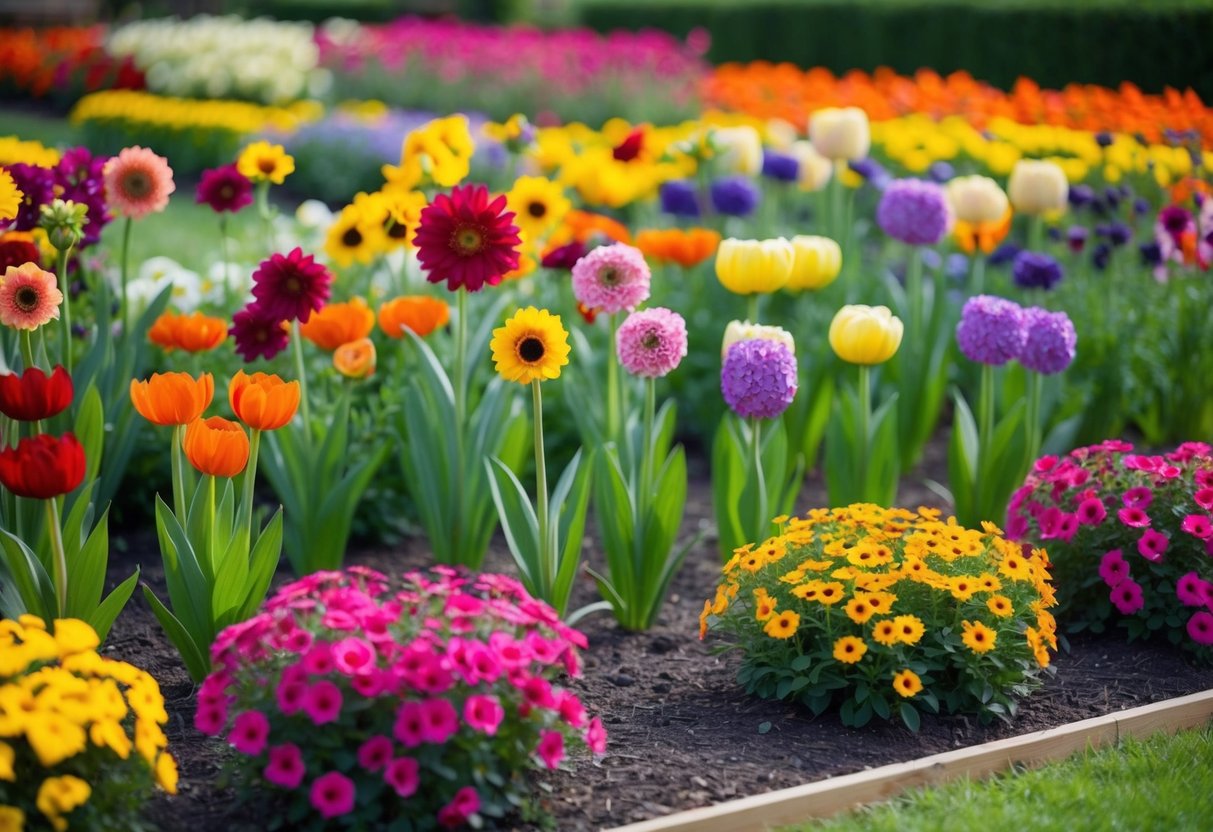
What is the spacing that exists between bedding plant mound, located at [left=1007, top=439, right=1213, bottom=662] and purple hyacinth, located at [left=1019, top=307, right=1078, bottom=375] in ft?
1.04

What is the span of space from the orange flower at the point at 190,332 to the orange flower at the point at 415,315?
49cm

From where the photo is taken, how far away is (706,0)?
53.4 ft

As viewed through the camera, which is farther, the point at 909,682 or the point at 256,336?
the point at 256,336

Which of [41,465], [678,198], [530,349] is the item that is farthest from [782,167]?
[41,465]

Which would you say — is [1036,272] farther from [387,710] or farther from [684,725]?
[387,710]

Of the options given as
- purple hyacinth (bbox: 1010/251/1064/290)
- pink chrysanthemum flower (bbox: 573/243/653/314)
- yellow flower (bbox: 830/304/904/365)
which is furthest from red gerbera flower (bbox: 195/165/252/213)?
purple hyacinth (bbox: 1010/251/1064/290)

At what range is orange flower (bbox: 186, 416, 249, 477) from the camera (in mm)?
2854

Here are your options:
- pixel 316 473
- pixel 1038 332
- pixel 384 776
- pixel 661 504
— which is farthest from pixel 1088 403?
pixel 384 776

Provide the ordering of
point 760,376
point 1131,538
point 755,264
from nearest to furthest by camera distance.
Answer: point 760,376, point 1131,538, point 755,264

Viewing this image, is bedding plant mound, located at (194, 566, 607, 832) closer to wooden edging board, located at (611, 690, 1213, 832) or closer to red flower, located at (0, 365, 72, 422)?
wooden edging board, located at (611, 690, 1213, 832)

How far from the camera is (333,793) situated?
7.88ft

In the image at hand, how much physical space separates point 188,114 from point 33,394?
880 centimetres

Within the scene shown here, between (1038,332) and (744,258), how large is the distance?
34.6 inches

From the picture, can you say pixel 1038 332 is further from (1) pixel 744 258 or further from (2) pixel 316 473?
(2) pixel 316 473
